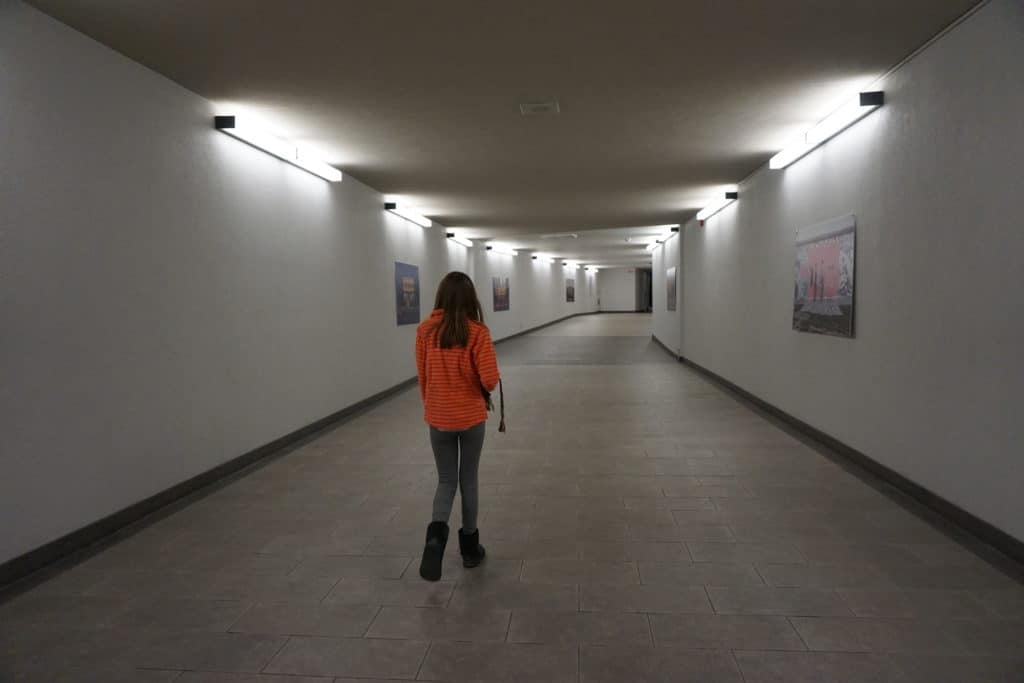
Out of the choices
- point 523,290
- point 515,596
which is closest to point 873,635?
point 515,596

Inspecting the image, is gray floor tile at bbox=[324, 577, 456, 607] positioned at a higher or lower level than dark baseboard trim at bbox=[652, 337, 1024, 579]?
lower

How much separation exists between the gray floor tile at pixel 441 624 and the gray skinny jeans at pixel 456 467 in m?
0.48

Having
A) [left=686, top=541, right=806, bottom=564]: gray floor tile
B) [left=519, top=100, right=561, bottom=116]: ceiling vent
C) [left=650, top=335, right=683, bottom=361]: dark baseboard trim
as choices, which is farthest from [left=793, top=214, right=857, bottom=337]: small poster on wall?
[left=650, top=335, right=683, bottom=361]: dark baseboard trim

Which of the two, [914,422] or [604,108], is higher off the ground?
[604,108]

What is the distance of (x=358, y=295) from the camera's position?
8.48 meters

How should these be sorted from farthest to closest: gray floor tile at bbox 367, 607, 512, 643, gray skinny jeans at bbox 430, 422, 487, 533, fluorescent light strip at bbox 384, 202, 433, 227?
fluorescent light strip at bbox 384, 202, 433, 227
gray skinny jeans at bbox 430, 422, 487, 533
gray floor tile at bbox 367, 607, 512, 643

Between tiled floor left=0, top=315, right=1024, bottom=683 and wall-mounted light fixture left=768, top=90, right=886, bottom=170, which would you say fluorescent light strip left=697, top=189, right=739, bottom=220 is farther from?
tiled floor left=0, top=315, right=1024, bottom=683

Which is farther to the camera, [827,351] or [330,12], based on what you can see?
[827,351]

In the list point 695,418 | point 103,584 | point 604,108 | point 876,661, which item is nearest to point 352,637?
point 103,584

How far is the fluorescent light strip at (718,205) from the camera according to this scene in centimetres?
927

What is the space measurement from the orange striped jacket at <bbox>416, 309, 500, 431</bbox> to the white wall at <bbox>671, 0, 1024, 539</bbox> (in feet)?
9.23

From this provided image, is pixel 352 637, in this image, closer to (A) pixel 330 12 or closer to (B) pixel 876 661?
(B) pixel 876 661

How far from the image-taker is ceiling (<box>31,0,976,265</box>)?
358cm

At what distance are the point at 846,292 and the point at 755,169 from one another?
3.25 meters
